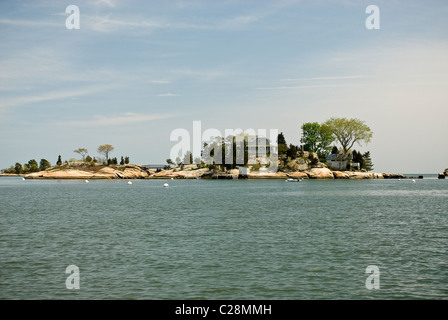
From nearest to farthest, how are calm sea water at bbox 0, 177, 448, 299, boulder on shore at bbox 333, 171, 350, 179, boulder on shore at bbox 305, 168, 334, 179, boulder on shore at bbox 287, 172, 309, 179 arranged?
calm sea water at bbox 0, 177, 448, 299
boulder on shore at bbox 287, 172, 309, 179
boulder on shore at bbox 305, 168, 334, 179
boulder on shore at bbox 333, 171, 350, 179

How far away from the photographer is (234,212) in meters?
54.1

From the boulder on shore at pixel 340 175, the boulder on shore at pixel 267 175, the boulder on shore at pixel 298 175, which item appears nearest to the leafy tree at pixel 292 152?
the boulder on shore at pixel 298 175

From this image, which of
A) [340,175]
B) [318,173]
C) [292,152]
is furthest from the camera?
[340,175]

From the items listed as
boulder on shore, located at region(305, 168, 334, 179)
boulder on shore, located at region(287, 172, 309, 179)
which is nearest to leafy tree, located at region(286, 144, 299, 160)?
boulder on shore, located at region(287, 172, 309, 179)

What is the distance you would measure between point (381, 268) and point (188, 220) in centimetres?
2576
